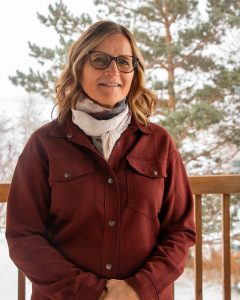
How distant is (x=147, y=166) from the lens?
4.56ft

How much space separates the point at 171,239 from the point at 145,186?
0.22m

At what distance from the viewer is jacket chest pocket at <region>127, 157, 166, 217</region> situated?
1.34m

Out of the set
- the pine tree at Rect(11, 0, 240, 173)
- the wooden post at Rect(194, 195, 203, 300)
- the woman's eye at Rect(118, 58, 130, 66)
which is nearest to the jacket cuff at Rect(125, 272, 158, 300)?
the wooden post at Rect(194, 195, 203, 300)

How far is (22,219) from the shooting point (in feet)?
4.31

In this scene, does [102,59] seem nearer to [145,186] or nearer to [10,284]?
[145,186]

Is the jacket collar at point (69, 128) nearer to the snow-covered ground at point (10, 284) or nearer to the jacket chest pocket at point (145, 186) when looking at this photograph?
the jacket chest pocket at point (145, 186)

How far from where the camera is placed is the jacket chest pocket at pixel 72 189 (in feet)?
4.27

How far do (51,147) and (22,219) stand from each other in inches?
10.7

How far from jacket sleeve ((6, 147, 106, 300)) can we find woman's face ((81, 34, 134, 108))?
32 cm

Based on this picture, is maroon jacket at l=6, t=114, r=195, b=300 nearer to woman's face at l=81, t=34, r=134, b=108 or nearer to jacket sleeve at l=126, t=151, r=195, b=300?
jacket sleeve at l=126, t=151, r=195, b=300

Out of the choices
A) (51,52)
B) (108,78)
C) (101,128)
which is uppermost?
(51,52)

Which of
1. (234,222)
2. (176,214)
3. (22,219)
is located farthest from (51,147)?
(234,222)

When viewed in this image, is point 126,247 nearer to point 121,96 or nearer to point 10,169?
point 121,96

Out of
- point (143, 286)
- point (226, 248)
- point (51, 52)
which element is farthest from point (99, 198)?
point (51, 52)
